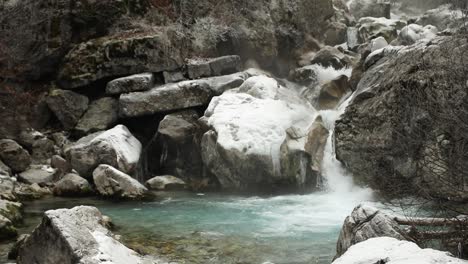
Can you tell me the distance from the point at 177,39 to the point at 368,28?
10.7 m

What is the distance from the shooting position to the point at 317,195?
1404 centimetres

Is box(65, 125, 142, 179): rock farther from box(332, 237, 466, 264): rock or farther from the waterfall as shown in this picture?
box(332, 237, 466, 264): rock

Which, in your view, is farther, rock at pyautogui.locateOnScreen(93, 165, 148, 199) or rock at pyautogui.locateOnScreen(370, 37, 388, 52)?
rock at pyautogui.locateOnScreen(370, 37, 388, 52)

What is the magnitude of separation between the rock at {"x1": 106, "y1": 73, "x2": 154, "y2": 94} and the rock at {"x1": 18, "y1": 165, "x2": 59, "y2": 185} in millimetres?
3818

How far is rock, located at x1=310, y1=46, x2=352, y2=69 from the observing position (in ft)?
71.3

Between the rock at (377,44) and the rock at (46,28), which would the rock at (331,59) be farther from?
the rock at (46,28)

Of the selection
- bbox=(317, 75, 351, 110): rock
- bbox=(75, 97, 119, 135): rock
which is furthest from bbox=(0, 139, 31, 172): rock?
bbox=(317, 75, 351, 110): rock

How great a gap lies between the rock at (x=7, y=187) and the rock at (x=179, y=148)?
442 centimetres

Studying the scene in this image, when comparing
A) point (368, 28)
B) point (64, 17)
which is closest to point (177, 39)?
point (64, 17)

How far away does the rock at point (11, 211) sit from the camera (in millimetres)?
10784

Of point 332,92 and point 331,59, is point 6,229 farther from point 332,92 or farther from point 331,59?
point 331,59

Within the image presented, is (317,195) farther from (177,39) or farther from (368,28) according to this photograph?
(368,28)

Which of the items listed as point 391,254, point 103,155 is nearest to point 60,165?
point 103,155

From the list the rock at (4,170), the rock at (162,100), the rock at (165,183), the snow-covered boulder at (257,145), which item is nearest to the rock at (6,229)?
the rock at (4,170)
